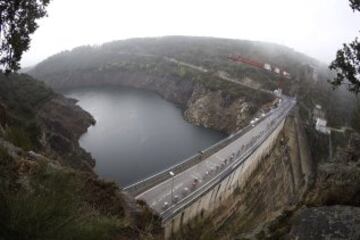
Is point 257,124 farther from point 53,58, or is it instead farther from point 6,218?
point 53,58

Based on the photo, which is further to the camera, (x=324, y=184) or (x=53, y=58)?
(x=53, y=58)

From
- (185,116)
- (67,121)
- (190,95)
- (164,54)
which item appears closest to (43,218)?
(67,121)

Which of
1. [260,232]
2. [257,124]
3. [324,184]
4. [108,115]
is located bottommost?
[108,115]

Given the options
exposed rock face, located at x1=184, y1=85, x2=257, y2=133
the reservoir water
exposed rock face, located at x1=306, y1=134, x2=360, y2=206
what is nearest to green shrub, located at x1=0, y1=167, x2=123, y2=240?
exposed rock face, located at x1=306, y1=134, x2=360, y2=206

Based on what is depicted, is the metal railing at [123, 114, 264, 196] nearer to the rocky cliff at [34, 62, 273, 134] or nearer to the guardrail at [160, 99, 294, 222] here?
the guardrail at [160, 99, 294, 222]

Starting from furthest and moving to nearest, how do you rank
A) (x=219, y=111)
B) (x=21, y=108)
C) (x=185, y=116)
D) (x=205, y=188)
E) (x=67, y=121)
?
1. (x=185, y=116)
2. (x=219, y=111)
3. (x=67, y=121)
4. (x=21, y=108)
5. (x=205, y=188)

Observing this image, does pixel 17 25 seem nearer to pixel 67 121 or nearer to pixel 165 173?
pixel 165 173

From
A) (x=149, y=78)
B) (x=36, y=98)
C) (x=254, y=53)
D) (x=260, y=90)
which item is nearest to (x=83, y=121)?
(x=36, y=98)
